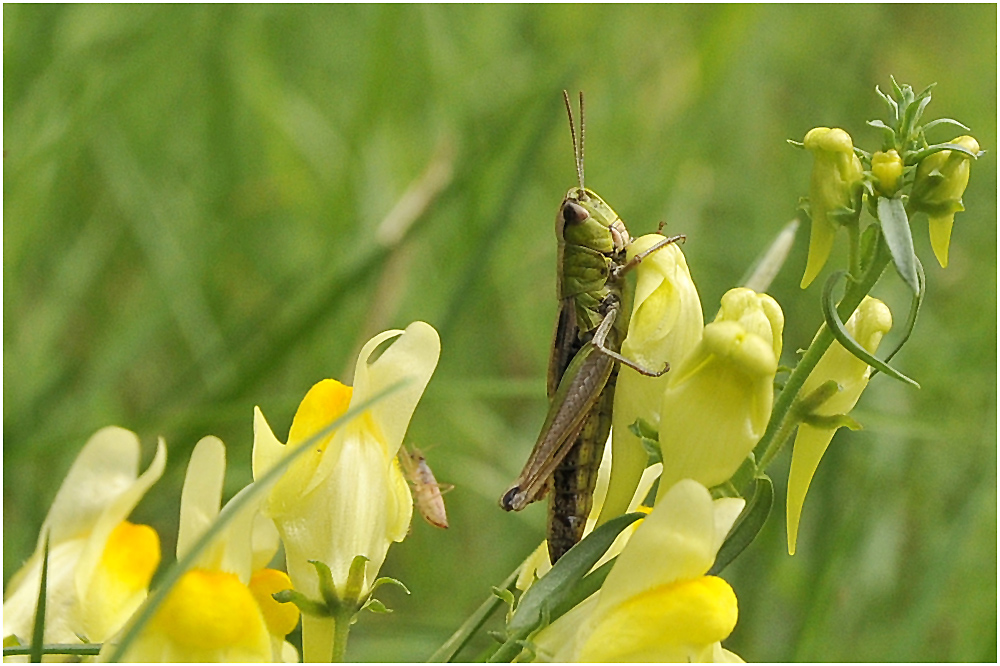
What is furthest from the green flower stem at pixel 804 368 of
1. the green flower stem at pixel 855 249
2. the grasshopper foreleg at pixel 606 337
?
the grasshopper foreleg at pixel 606 337

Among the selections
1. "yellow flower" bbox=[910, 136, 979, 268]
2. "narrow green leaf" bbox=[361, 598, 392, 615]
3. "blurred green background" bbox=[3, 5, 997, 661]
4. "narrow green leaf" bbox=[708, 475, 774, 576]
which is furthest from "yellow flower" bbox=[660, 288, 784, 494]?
"blurred green background" bbox=[3, 5, 997, 661]

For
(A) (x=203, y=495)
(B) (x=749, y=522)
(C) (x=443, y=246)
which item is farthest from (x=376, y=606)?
(C) (x=443, y=246)

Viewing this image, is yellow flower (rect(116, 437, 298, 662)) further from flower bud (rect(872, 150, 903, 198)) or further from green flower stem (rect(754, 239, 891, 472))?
flower bud (rect(872, 150, 903, 198))

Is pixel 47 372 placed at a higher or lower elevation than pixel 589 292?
lower

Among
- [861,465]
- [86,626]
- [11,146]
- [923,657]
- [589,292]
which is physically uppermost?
[11,146]

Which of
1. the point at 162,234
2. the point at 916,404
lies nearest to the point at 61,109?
the point at 162,234

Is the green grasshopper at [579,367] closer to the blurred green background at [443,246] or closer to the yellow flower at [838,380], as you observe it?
the yellow flower at [838,380]

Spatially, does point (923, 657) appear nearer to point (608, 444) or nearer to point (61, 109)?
point (608, 444)

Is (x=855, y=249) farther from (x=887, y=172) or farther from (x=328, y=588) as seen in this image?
(x=328, y=588)
